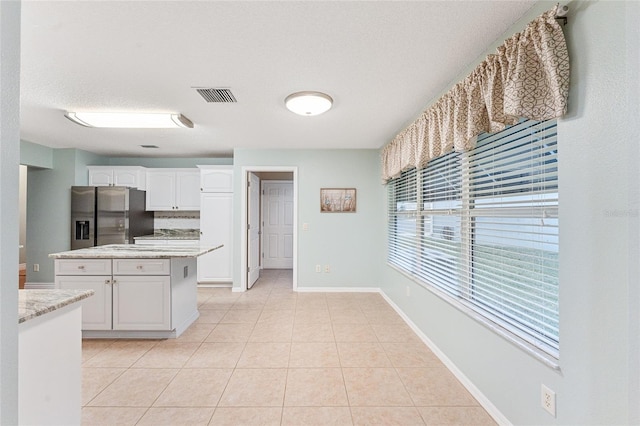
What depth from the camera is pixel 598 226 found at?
3.83 ft

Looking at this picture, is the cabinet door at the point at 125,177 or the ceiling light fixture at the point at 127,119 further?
the cabinet door at the point at 125,177

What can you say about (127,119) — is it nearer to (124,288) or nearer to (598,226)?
(124,288)

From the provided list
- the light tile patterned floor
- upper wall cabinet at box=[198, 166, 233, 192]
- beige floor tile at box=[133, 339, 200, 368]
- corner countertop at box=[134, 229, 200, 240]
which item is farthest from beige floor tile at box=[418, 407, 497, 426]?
corner countertop at box=[134, 229, 200, 240]

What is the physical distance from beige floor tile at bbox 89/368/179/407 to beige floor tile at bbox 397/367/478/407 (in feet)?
5.98

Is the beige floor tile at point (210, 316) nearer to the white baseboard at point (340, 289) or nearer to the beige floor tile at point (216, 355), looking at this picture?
the beige floor tile at point (216, 355)

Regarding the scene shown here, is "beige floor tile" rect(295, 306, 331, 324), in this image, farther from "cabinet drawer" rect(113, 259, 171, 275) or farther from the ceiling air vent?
the ceiling air vent

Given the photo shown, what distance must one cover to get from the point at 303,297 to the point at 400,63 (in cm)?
341

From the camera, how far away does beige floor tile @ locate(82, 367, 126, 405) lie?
2029mm

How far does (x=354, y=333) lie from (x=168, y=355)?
1.80m

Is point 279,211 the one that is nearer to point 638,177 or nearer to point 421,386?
point 421,386

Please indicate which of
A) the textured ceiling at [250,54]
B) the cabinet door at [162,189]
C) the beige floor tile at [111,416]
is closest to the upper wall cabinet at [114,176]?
the cabinet door at [162,189]

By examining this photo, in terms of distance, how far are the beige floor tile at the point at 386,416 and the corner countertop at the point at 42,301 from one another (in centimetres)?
170

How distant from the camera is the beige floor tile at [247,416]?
1.75 meters

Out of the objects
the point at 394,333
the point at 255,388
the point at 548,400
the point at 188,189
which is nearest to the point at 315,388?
the point at 255,388
